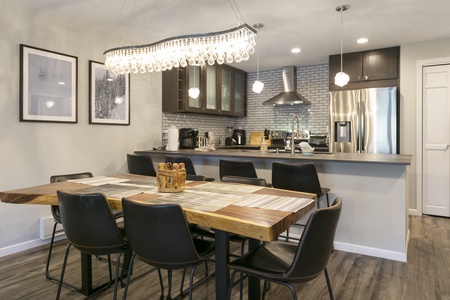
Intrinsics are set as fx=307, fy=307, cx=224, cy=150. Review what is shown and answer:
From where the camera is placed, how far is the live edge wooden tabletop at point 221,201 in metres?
1.46

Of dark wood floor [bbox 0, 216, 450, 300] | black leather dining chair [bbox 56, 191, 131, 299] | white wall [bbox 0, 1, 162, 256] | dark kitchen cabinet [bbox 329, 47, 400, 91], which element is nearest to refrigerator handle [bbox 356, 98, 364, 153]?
dark kitchen cabinet [bbox 329, 47, 400, 91]

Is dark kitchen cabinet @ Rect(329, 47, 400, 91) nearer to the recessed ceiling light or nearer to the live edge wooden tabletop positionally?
the recessed ceiling light

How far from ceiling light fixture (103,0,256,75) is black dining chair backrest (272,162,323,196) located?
107 centimetres

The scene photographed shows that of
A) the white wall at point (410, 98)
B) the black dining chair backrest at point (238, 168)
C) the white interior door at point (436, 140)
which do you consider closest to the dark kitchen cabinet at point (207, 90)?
the black dining chair backrest at point (238, 168)

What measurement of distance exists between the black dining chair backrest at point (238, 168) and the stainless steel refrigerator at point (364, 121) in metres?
2.34

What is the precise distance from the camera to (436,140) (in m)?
4.45

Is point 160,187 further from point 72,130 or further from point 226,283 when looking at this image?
point 72,130

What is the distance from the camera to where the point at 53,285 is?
7.95 ft

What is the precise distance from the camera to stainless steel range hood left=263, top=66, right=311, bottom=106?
5.66 meters

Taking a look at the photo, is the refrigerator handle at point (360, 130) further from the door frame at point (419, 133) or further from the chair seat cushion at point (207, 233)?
the chair seat cushion at point (207, 233)

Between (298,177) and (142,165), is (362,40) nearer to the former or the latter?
(298,177)

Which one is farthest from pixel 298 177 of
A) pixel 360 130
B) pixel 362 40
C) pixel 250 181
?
pixel 362 40

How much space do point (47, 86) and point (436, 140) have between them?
5140mm

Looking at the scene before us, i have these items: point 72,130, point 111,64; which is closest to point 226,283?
point 111,64
